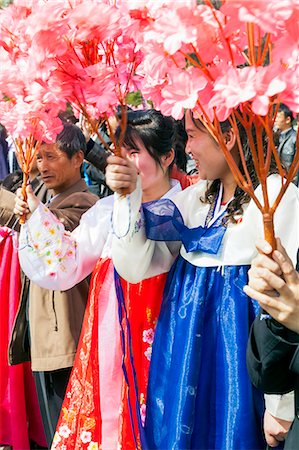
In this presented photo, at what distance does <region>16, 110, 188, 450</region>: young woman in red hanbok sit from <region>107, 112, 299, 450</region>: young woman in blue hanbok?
4.5 inches

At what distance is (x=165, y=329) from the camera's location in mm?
1904

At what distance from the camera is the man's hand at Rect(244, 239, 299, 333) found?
120 centimetres

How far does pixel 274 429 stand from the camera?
159cm

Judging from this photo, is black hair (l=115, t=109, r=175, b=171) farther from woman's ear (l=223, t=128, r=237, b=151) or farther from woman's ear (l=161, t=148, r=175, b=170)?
woman's ear (l=223, t=128, r=237, b=151)

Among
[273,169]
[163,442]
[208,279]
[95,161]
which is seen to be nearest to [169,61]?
[273,169]

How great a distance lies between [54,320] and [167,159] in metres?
0.78

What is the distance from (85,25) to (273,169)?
66 cm

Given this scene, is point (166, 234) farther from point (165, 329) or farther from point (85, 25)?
point (85, 25)

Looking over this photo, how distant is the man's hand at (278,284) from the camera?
120 centimetres

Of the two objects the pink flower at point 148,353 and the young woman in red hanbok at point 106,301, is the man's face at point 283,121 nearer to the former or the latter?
the young woman in red hanbok at point 106,301

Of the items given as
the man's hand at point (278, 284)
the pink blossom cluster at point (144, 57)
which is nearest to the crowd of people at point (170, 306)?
the man's hand at point (278, 284)

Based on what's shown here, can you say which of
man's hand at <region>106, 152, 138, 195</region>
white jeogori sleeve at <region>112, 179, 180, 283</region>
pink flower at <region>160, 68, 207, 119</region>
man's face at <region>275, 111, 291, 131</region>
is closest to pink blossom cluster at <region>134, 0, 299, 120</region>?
pink flower at <region>160, 68, 207, 119</region>

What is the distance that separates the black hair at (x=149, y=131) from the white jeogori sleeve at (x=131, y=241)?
396 mm

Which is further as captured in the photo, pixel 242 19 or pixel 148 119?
pixel 148 119
